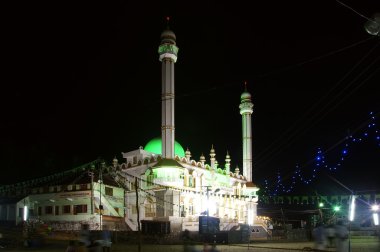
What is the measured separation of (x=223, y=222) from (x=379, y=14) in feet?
127

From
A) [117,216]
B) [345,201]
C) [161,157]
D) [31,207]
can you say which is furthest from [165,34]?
[345,201]

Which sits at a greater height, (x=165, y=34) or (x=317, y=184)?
(x=165, y=34)

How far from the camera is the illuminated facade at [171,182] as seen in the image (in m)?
44.0

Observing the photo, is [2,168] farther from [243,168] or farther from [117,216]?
[243,168]

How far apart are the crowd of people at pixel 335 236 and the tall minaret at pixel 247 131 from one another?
45130 millimetres

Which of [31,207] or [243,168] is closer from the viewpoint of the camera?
[31,207]

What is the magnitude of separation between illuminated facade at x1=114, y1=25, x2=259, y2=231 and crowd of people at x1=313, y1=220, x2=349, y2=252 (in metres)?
26.3

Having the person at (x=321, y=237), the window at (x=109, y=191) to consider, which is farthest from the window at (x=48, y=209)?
the person at (x=321, y=237)

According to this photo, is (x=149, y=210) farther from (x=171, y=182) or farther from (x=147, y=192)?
(x=171, y=182)

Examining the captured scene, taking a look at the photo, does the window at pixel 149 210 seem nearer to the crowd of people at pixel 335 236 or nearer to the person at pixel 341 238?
the crowd of people at pixel 335 236

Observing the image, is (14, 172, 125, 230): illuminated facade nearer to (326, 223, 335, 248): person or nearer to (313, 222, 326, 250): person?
(313, 222, 326, 250): person

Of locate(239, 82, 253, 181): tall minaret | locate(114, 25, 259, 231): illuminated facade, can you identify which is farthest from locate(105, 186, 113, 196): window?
locate(239, 82, 253, 181): tall minaret

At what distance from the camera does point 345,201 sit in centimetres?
6606

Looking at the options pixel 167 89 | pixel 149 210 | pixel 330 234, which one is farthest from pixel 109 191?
pixel 330 234
